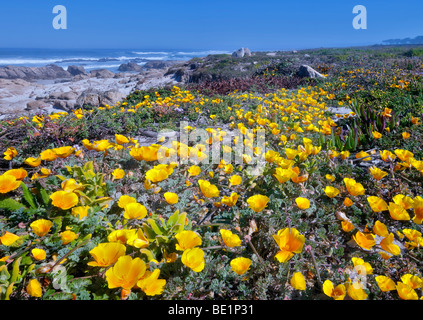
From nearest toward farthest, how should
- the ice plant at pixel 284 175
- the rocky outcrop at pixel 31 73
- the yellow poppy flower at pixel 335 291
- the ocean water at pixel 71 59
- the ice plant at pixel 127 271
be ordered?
the ice plant at pixel 127 271, the yellow poppy flower at pixel 335 291, the ice plant at pixel 284 175, the rocky outcrop at pixel 31 73, the ocean water at pixel 71 59

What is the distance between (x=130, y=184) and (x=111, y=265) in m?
1.13

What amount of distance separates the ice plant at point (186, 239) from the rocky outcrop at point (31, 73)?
3717 centimetres

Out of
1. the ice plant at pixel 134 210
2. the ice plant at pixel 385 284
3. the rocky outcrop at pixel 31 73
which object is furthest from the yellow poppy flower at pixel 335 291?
the rocky outcrop at pixel 31 73

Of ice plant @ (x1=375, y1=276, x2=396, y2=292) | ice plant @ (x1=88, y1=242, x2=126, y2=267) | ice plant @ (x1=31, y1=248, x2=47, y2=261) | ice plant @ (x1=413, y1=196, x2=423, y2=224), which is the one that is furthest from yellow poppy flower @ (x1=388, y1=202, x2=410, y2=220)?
ice plant @ (x1=31, y1=248, x2=47, y2=261)

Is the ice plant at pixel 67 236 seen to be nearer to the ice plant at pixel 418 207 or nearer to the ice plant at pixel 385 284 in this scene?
the ice plant at pixel 385 284

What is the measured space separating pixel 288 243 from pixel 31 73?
39.2 metres

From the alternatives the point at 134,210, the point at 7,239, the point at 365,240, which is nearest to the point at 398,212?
the point at 365,240

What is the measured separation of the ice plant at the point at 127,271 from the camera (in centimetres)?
127

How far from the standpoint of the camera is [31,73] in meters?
30.8

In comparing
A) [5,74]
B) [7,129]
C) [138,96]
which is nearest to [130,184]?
[7,129]

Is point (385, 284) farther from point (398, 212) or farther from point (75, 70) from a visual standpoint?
point (75, 70)

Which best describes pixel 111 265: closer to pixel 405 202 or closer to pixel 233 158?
pixel 233 158

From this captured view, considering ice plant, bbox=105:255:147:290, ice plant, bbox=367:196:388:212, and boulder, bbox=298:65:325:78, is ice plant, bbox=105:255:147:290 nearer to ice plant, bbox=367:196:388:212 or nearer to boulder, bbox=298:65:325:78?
ice plant, bbox=367:196:388:212

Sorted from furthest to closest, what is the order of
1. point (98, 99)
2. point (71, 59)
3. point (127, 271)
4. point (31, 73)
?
A: point (71, 59)
point (31, 73)
point (98, 99)
point (127, 271)
